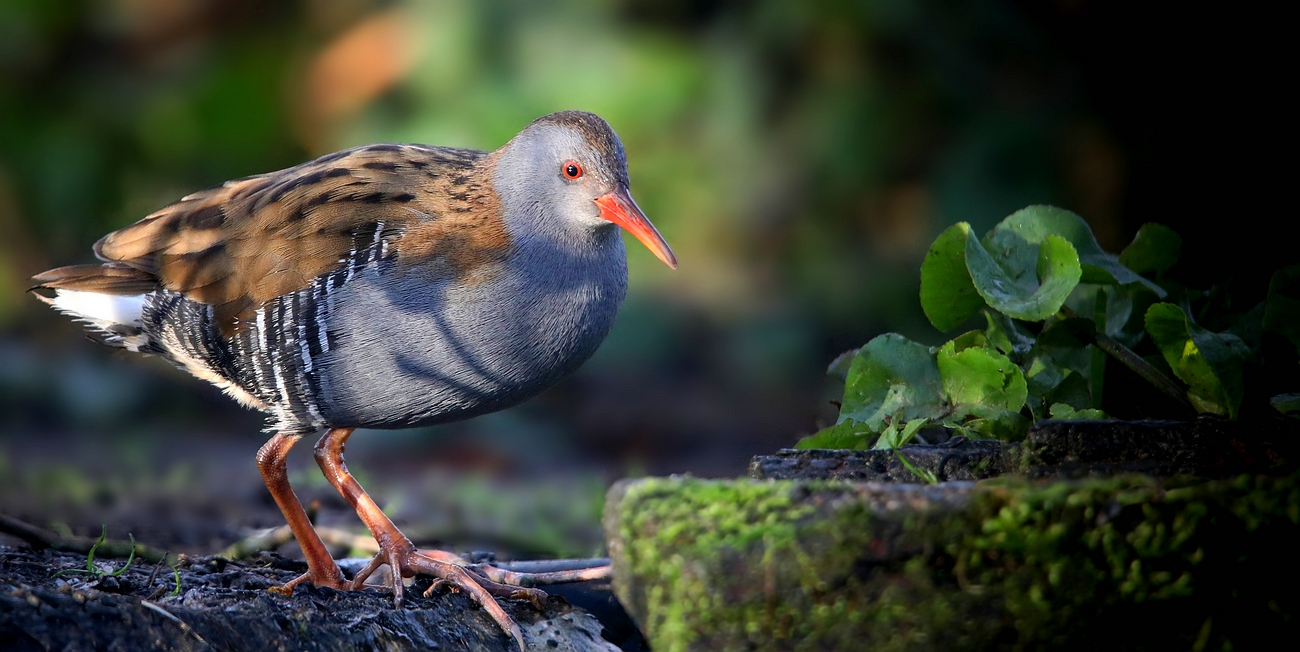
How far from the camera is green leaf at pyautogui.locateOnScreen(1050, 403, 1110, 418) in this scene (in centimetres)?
287

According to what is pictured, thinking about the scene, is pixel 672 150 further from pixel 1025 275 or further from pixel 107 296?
pixel 1025 275

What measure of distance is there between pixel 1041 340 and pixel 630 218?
110 cm

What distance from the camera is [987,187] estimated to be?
20.9 feet

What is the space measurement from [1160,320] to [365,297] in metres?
1.90

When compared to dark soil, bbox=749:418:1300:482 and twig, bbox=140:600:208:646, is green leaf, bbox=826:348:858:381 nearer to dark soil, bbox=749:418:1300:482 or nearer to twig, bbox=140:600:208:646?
dark soil, bbox=749:418:1300:482

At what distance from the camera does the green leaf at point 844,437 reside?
3.02 metres

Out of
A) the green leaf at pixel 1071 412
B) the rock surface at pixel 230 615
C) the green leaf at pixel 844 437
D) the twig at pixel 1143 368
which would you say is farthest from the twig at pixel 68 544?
the twig at pixel 1143 368

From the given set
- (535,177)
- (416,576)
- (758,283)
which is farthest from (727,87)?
(416,576)

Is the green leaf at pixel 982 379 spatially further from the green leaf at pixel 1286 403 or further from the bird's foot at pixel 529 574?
the bird's foot at pixel 529 574

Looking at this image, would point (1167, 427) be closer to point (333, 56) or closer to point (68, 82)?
point (333, 56)

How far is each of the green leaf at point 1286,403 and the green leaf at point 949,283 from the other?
2.25ft

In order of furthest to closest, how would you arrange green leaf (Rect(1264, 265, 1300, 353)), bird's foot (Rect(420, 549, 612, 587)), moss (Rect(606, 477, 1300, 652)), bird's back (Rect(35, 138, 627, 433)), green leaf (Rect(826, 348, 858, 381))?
1. green leaf (Rect(826, 348, 858, 381))
2. bird's back (Rect(35, 138, 627, 433))
3. bird's foot (Rect(420, 549, 612, 587))
4. green leaf (Rect(1264, 265, 1300, 353))
5. moss (Rect(606, 477, 1300, 652))

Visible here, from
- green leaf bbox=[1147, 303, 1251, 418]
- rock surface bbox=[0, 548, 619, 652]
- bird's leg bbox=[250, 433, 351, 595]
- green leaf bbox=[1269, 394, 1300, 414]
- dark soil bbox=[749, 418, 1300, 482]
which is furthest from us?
bird's leg bbox=[250, 433, 351, 595]

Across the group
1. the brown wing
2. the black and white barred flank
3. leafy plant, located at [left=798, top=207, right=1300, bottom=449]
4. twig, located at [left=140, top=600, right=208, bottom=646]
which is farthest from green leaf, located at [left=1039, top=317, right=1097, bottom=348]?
twig, located at [left=140, top=600, right=208, bottom=646]
